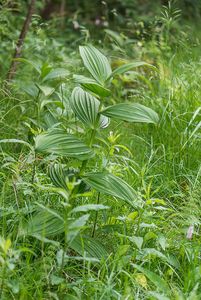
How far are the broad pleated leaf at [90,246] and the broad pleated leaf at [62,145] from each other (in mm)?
308

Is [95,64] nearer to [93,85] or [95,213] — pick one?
[93,85]

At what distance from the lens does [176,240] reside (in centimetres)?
252

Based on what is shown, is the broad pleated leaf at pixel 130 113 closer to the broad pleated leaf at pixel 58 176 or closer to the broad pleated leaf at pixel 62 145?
the broad pleated leaf at pixel 62 145

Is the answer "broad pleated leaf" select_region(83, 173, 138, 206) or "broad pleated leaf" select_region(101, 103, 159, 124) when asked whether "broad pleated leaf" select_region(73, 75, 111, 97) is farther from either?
"broad pleated leaf" select_region(83, 173, 138, 206)

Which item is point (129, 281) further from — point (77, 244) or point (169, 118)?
point (169, 118)

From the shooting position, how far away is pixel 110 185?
233 centimetres

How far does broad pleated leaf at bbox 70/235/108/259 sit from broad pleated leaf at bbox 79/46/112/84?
607 mm

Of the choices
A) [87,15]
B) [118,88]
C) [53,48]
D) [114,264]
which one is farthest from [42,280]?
[87,15]

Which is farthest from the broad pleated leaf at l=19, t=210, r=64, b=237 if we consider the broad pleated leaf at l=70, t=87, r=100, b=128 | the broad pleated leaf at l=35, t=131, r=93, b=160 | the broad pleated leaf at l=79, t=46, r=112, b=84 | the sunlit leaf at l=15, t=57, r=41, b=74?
the sunlit leaf at l=15, t=57, r=41, b=74

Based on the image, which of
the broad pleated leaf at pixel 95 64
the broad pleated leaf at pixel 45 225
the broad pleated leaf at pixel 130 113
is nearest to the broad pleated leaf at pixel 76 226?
the broad pleated leaf at pixel 45 225

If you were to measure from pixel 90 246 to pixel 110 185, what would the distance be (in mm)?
241

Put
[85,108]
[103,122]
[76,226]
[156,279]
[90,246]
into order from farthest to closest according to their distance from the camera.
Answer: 1. [103,122]
2. [85,108]
3. [90,246]
4. [156,279]
5. [76,226]

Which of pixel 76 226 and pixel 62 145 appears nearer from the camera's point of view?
pixel 76 226

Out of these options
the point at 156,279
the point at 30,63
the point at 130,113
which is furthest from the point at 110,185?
the point at 30,63
